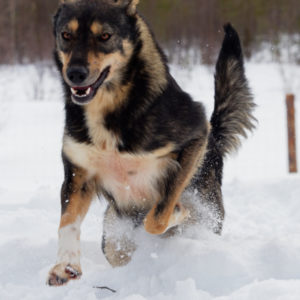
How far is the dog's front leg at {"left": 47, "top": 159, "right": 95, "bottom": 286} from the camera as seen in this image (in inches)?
111

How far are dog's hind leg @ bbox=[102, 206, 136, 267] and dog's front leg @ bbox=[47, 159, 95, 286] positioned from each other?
46 centimetres

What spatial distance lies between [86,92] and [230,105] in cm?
169

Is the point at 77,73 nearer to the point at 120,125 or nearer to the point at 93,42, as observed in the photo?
the point at 93,42

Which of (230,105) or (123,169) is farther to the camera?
(230,105)

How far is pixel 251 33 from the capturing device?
2902 centimetres

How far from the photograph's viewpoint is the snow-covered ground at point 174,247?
2848 mm

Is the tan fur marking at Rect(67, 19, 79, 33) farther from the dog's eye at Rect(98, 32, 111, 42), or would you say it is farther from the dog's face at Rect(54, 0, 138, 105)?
the dog's eye at Rect(98, 32, 111, 42)

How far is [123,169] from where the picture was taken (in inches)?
127

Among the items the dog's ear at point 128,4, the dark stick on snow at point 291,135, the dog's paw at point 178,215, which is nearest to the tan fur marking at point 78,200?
the dog's paw at point 178,215

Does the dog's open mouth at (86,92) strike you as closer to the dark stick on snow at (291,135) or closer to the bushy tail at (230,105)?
the bushy tail at (230,105)

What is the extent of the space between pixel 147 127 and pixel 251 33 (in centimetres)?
2729

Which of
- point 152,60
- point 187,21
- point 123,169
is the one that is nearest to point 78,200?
point 123,169

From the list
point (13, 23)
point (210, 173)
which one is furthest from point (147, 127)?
point (13, 23)

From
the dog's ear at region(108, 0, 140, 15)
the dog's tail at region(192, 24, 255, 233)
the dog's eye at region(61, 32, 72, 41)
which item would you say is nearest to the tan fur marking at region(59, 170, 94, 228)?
the dog's eye at region(61, 32, 72, 41)
